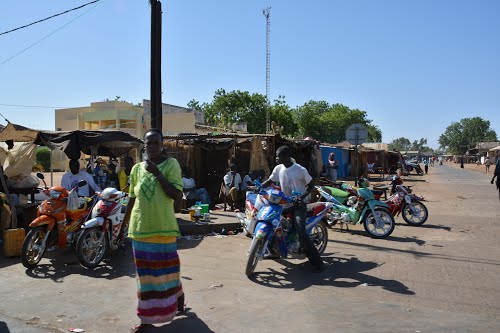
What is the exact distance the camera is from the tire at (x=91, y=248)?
6328 millimetres

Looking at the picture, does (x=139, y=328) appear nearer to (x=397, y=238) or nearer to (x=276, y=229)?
(x=276, y=229)

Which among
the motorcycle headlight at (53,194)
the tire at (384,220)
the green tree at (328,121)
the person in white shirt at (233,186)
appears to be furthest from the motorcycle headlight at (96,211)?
the green tree at (328,121)

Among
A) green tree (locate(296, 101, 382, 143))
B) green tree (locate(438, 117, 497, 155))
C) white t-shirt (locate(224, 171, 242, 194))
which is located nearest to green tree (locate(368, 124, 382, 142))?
green tree (locate(296, 101, 382, 143))

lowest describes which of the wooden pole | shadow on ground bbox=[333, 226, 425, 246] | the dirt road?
the dirt road

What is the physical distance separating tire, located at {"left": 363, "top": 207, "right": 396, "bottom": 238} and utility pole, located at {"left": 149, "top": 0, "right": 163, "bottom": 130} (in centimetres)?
494

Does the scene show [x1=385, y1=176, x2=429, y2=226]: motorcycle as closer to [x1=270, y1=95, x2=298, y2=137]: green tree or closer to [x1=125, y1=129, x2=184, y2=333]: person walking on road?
[x1=125, y1=129, x2=184, y2=333]: person walking on road

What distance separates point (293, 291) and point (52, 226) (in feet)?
12.5

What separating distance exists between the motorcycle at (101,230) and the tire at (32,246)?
23.8 inches

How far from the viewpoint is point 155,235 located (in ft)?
12.8

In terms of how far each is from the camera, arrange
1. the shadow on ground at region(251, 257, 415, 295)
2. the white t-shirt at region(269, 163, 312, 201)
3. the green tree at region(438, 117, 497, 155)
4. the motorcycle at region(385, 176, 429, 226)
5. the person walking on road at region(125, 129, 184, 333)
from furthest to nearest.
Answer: the green tree at region(438, 117, 497, 155), the motorcycle at region(385, 176, 429, 226), the white t-shirt at region(269, 163, 312, 201), the shadow on ground at region(251, 257, 415, 295), the person walking on road at region(125, 129, 184, 333)

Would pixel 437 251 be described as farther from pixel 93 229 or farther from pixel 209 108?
pixel 209 108

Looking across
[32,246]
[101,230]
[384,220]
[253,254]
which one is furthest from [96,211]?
[384,220]

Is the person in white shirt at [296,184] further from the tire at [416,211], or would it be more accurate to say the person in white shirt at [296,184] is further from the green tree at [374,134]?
the green tree at [374,134]

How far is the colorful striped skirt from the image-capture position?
3902 millimetres
